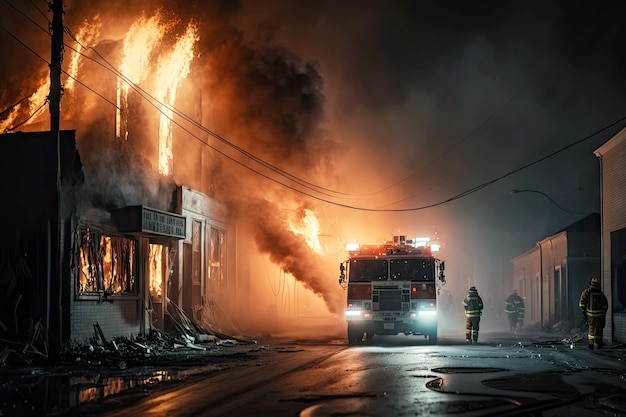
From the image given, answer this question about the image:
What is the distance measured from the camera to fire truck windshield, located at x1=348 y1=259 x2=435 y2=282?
23641 millimetres

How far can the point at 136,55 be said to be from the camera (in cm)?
2402

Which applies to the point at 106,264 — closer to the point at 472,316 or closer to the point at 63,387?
the point at 63,387

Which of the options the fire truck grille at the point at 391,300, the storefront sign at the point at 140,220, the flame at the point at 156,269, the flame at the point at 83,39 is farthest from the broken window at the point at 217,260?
the flame at the point at 83,39

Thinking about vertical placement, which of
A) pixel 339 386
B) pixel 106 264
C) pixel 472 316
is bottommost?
pixel 339 386

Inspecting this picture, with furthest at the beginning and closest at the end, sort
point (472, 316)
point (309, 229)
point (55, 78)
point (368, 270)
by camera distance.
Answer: point (309, 229), point (472, 316), point (368, 270), point (55, 78)

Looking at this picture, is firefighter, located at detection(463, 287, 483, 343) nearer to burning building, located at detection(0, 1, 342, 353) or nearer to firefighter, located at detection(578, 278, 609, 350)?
firefighter, located at detection(578, 278, 609, 350)

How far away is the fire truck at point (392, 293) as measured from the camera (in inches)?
917

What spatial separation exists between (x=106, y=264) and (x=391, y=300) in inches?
328

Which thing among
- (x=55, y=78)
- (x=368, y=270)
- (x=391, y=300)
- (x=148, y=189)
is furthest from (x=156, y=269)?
(x=55, y=78)

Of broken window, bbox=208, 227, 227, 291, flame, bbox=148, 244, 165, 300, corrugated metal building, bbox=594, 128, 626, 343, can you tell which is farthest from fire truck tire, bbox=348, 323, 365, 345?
broken window, bbox=208, 227, 227, 291

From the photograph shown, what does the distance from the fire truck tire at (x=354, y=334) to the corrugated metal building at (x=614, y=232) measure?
25.6 ft

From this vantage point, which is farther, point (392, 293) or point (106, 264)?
point (392, 293)

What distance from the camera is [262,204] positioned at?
3328 cm

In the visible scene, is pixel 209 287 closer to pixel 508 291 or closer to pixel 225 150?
pixel 225 150
